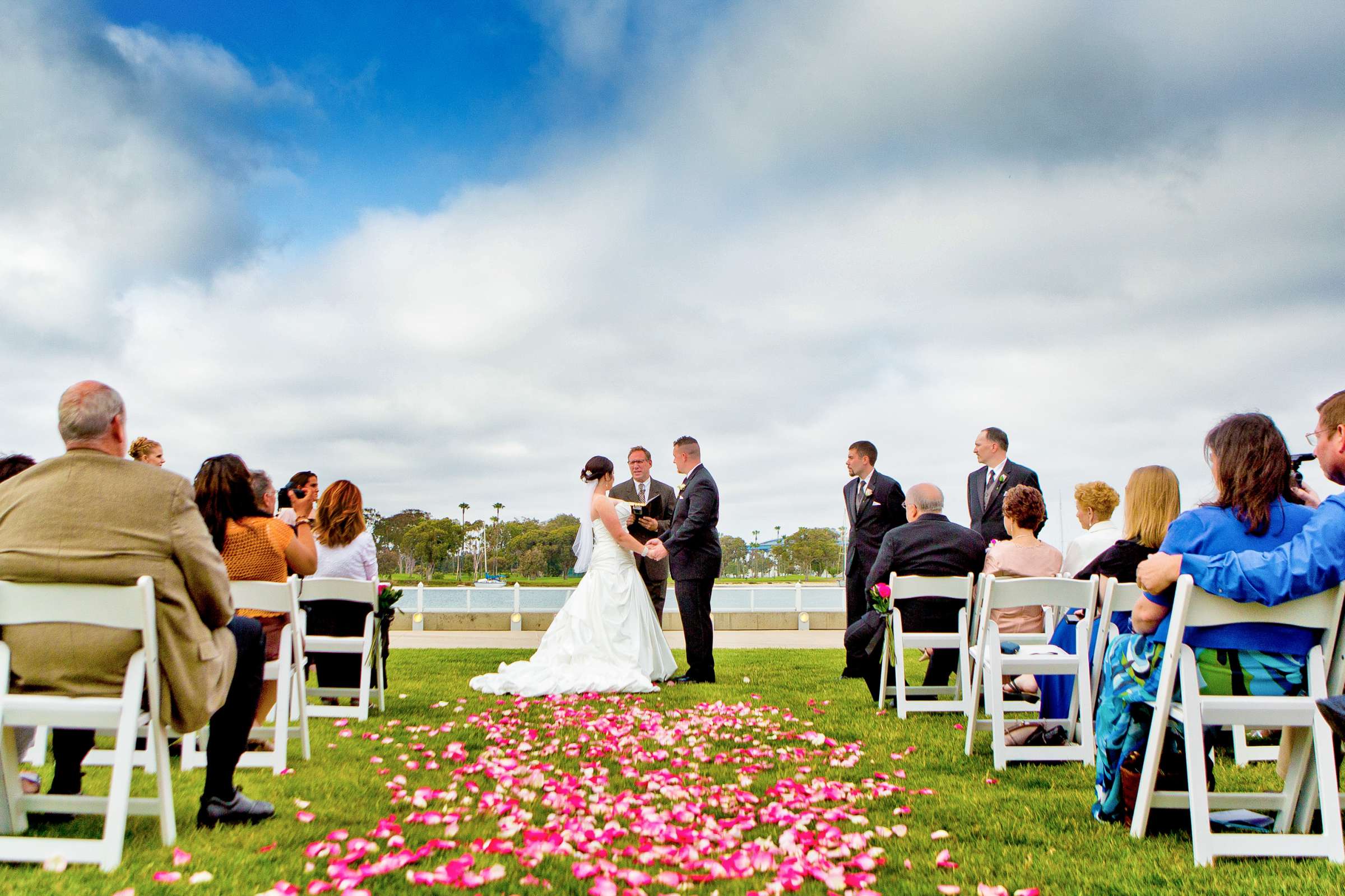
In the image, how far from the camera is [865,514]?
30.5 feet

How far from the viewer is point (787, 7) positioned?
377 inches

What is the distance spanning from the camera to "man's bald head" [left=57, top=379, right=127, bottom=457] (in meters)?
3.06

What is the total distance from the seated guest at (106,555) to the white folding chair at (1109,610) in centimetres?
429

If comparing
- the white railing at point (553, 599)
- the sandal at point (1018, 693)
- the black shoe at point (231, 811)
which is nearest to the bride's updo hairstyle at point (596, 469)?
the sandal at point (1018, 693)

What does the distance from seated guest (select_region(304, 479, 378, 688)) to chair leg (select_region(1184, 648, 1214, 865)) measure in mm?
5766

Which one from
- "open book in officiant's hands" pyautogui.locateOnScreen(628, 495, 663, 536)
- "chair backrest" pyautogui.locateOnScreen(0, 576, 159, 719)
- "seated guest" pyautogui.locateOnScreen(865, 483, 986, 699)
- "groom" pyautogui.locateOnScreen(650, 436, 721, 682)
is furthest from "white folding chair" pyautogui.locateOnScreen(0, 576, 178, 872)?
"open book in officiant's hands" pyautogui.locateOnScreen(628, 495, 663, 536)

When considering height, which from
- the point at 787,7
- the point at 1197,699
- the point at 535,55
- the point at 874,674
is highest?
the point at 535,55

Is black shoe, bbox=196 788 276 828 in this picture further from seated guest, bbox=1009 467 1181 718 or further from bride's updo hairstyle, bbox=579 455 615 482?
bride's updo hairstyle, bbox=579 455 615 482

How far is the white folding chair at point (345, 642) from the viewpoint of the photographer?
6418mm

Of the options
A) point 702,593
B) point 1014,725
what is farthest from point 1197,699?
point 702,593

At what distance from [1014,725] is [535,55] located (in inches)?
467

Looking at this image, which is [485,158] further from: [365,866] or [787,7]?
[365,866]

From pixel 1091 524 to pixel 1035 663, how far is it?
7.34 feet

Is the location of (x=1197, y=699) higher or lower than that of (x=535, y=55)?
lower
